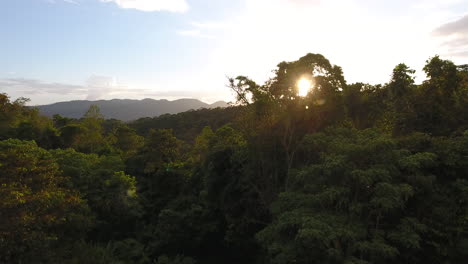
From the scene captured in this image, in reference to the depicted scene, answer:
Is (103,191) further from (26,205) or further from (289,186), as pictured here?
(289,186)

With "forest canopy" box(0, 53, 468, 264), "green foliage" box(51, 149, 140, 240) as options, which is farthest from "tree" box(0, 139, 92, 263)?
"green foliage" box(51, 149, 140, 240)

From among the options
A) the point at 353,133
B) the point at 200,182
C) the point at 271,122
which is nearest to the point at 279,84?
the point at 271,122

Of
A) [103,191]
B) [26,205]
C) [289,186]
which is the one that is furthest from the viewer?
[103,191]

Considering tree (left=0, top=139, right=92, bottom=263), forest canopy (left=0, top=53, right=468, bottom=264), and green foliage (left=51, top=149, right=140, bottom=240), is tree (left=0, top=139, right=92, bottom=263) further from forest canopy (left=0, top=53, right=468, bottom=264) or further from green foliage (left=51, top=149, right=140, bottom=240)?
green foliage (left=51, top=149, right=140, bottom=240)

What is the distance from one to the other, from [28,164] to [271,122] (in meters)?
9.61

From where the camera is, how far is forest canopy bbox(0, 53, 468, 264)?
8.05 metres

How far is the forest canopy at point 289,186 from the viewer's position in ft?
26.4

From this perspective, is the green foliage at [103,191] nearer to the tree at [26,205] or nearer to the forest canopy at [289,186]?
the forest canopy at [289,186]

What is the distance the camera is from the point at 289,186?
12070 millimetres

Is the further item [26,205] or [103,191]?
[103,191]

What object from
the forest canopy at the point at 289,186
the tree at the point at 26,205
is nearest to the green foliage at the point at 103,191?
the forest canopy at the point at 289,186

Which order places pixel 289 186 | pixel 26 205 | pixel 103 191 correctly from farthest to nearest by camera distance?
pixel 103 191 < pixel 289 186 < pixel 26 205

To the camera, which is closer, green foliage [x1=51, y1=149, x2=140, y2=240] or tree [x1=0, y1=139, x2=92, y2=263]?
tree [x1=0, y1=139, x2=92, y2=263]

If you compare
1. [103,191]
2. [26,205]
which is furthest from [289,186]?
[103,191]
